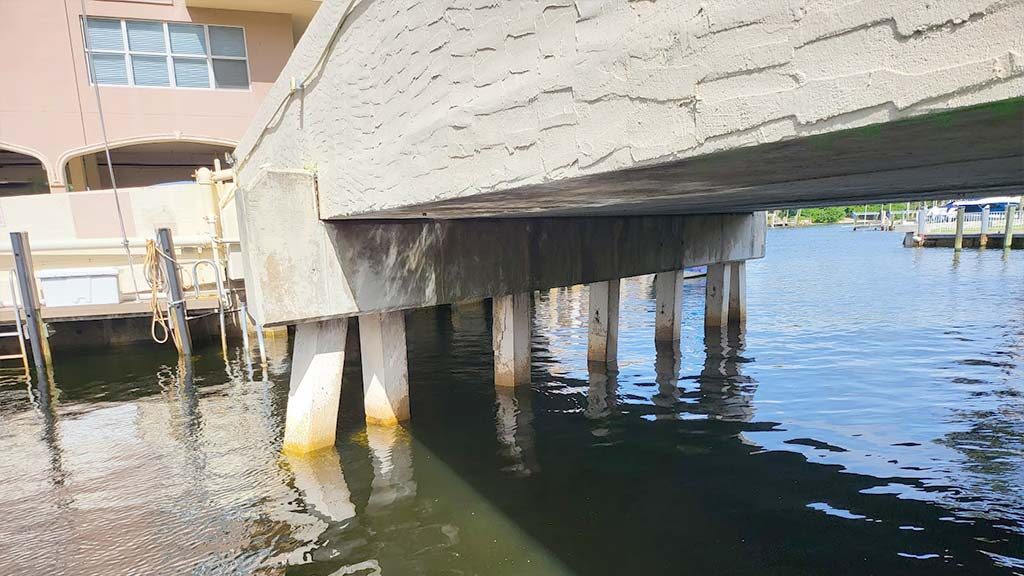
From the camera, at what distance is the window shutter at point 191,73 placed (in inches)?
630

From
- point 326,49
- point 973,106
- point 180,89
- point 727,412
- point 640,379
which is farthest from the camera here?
point 180,89

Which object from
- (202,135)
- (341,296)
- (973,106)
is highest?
(202,135)

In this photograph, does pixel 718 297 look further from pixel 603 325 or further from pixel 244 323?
pixel 244 323

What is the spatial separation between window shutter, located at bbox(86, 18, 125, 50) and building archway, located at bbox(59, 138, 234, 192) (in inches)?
101

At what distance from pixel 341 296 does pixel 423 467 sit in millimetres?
2102

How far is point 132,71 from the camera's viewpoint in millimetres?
15539

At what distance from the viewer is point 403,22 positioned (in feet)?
12.2

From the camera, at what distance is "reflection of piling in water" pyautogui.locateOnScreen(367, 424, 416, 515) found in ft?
18.0

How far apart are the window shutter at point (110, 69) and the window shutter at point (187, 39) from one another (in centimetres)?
140

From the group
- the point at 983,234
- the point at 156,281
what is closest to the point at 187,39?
the point at 156,281

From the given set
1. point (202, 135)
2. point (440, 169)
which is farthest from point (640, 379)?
point (202, 135)

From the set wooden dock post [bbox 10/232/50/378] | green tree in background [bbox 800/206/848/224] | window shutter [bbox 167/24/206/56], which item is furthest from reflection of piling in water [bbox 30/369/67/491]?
green tree in background [bbox 800/206/848/224]

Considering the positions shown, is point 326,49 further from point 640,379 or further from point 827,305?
point 827,305

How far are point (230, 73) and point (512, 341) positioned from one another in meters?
13.5
